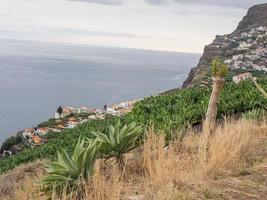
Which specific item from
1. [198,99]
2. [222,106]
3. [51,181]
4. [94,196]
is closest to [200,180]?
[94,196]

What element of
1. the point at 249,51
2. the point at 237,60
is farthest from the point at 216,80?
the point at 249,51

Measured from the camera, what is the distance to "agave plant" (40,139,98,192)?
496cm

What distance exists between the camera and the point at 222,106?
12.4 meters

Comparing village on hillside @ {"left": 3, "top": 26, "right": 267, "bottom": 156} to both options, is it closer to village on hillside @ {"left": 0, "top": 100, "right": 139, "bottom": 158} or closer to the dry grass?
village on hillside @ {"left": 0, "top": 100, "right": 139, "bottom": 158}

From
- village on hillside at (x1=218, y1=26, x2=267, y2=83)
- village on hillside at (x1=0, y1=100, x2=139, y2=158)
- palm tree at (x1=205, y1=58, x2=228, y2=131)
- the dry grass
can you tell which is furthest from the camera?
village on hillside at (x1=218, y1=26, x2=267, y2=83)

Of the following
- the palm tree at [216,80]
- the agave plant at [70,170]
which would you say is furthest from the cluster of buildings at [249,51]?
the agave plant at [70,170]

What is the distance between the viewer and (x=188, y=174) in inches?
197

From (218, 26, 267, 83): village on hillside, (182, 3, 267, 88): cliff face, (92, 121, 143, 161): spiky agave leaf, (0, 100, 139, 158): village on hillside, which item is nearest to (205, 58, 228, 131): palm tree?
(92, 121, 143, 161): spiky agave leaf

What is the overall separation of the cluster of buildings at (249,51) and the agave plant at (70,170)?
59.2 meters

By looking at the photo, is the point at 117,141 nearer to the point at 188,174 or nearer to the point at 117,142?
the point at 117,142

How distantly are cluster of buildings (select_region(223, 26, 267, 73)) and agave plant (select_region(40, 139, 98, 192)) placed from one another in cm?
5920

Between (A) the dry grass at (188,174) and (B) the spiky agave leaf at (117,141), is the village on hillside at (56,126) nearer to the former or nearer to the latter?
(B) the spiky agave leaf at (117,141)

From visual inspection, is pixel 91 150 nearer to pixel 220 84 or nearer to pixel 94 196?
pixel 94 196

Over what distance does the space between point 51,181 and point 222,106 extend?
315 inches
